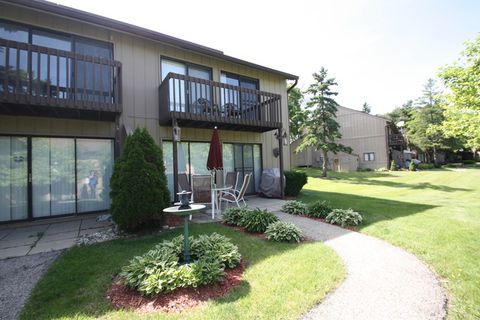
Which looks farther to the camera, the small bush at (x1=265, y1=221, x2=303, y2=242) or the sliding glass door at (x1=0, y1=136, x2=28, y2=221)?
the sliding glass door at (x1=0, y1=136, x2=28, y2=221)

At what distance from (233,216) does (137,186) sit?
7.75ft

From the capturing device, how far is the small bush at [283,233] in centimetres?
456

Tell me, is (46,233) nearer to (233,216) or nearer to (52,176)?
(52,176)

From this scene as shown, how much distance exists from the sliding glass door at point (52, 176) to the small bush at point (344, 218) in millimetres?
6582

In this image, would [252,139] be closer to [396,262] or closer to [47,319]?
[396,262]

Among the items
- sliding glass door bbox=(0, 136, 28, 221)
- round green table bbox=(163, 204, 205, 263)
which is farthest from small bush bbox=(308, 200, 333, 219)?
sliding glass door bbox=(0, 136, 28, 221)

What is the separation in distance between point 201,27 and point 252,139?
197 inches

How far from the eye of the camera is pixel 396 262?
3.65 metres

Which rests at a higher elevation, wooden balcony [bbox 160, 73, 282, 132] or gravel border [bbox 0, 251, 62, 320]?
wooden balcony [bbox 160, 73, 282, 132]

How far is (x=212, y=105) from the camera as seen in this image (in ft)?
25.5

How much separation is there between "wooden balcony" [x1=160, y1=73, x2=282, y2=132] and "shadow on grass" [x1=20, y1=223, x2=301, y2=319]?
3.89 m

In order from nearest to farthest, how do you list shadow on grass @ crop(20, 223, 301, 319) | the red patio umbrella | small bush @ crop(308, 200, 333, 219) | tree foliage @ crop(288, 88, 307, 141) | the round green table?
shadow on grass @ crop(20, 223, 301, 319) < the round green table < small bush @ crop(308, 200, 333, 219) < the red patio umbrella < tree foliage @ crop(288, 88, 307, 141)

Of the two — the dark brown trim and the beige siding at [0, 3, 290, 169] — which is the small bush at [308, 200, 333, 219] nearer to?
the beige siding at [0, 3, 290, 169]

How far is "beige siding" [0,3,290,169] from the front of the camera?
6332 mm
